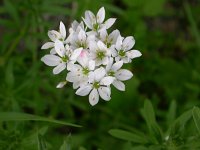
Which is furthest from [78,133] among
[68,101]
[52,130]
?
[68,101]

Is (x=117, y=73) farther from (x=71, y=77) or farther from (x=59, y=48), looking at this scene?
(x=59, y=48)

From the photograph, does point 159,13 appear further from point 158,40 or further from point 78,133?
point 78,133

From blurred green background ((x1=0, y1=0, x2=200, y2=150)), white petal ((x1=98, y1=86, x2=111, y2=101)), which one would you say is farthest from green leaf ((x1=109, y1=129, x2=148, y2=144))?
white petal ((x1=98, y1=86, x2=111, y2=101))

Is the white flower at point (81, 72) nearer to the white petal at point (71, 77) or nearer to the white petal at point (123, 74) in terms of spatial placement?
the white petal at point (71, 77)

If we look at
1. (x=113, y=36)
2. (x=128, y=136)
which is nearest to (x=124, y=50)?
(x=113, y=36)

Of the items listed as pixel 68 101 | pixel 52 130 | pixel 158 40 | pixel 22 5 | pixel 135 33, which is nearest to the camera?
pixel 22 5

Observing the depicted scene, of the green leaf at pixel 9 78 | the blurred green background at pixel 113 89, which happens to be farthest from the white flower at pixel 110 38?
the green leaf at pixel 9 78
